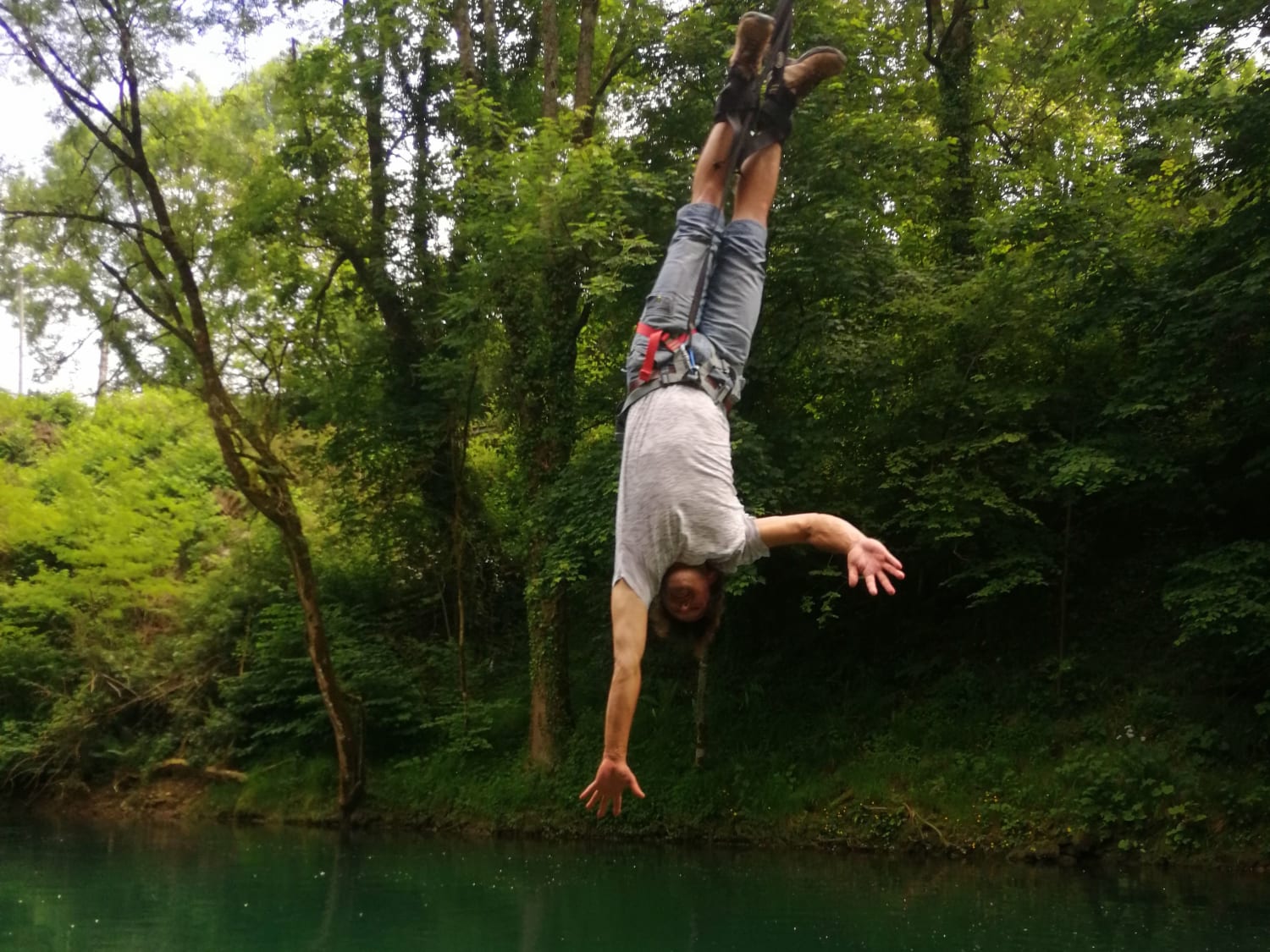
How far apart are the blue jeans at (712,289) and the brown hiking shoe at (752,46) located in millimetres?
582

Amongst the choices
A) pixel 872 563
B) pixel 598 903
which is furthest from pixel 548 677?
pixel 872 563

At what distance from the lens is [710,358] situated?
148 inches

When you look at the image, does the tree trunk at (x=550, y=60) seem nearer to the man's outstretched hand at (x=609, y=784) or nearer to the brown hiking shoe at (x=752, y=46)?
the brown hiking shoe at (x=752, y=46)

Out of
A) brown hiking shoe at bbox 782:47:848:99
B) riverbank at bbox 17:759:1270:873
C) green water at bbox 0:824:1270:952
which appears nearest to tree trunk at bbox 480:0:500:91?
riverbank at bbox 17:759:1270:873

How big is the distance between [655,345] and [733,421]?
7765mm

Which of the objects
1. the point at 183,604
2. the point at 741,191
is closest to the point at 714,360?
the point at 741,191

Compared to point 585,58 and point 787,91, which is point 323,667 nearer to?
point 585,58

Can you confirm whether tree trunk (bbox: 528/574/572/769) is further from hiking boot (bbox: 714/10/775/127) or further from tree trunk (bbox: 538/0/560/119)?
hiking boot (bbox: 714/10/775/127)

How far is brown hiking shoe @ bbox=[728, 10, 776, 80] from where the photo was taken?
13.9ft

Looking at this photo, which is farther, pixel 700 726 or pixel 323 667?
pixel 323 667

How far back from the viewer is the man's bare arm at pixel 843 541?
3.18 meters

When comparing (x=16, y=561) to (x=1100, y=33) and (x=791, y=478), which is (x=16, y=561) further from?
(x=1100, y=33)

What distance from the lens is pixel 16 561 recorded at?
1833 centimetres

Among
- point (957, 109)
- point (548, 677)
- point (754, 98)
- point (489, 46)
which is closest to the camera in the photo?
point (754, 98)
